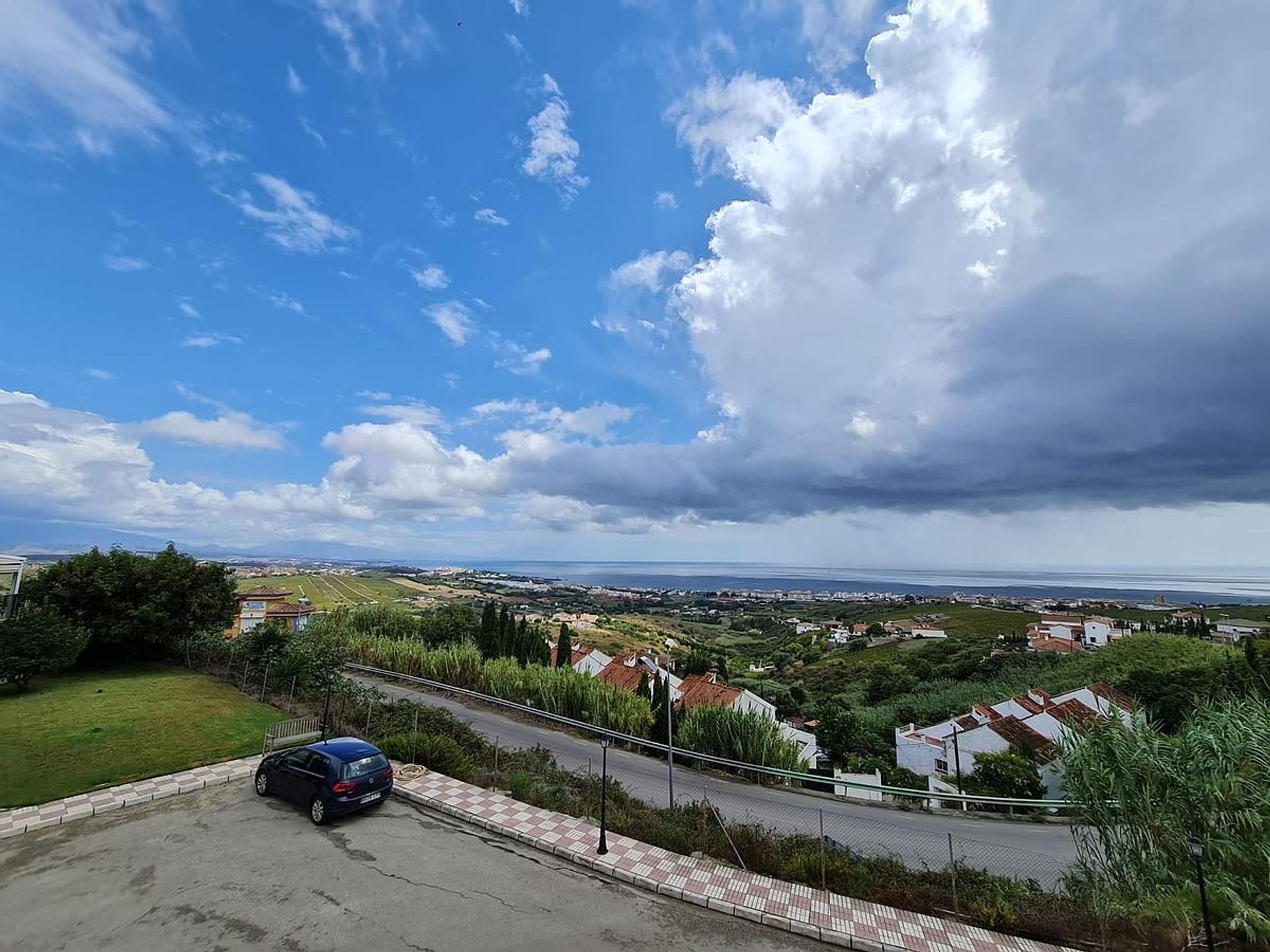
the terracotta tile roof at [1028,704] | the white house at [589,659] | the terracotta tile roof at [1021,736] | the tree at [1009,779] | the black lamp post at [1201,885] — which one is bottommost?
the tree at [1009,779]

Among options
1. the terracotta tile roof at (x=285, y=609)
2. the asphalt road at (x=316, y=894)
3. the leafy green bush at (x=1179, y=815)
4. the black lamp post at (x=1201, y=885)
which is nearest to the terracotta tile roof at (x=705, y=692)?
the asphalt road at (x=316, y=894)

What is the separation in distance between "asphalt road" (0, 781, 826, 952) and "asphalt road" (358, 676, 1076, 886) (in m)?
5.26

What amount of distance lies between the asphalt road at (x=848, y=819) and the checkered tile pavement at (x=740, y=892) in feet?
12.3

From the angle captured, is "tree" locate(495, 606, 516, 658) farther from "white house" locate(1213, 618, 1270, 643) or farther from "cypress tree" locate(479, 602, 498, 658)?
"white house" locate(1213, 618, 1270, 643)

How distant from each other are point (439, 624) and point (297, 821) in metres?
20.0

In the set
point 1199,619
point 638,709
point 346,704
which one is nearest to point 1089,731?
point 638,709

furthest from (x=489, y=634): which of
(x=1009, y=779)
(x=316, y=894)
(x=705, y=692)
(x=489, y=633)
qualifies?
(x=1009, y=779)

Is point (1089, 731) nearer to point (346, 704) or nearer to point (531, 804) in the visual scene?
point (531, 804)

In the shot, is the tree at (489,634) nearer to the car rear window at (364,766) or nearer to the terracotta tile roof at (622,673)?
the terracotta tile roof at (622,673)

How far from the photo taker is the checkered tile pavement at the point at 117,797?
8.77 metres

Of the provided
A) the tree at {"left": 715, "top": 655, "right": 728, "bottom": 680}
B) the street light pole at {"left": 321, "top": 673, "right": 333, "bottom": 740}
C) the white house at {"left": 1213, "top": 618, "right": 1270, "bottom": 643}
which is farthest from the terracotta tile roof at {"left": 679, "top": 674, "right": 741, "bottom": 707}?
the white house at {"left": 1213, "top": 618, "right": 1270, "bottom": 643}

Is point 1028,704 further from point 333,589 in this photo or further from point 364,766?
point 333,589

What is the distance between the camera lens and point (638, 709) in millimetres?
17391

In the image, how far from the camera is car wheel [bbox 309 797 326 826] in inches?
349
